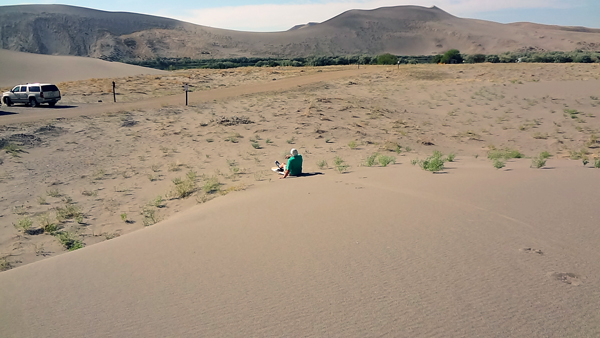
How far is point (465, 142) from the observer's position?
2184cm

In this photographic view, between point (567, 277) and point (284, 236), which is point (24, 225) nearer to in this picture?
point (284, 236)

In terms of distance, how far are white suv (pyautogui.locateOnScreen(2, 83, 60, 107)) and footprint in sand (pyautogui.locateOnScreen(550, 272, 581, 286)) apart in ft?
99.5

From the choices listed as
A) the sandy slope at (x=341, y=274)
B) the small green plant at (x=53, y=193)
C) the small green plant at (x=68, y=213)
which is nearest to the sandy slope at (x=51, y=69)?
the small green plant at (x=53, y=193)

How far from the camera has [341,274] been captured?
5.45m

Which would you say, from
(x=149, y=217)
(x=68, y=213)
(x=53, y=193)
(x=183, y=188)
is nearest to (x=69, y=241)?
(x=149, y=217)

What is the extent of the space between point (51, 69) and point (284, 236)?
5472cm

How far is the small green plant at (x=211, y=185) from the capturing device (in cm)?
1295

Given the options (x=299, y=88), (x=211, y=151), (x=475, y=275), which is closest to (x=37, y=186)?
(x=211, y=151)

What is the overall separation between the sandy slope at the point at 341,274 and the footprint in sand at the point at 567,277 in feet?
0.04

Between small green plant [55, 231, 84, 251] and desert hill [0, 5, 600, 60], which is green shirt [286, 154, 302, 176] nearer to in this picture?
small green plant [55, 231, 84, 251]

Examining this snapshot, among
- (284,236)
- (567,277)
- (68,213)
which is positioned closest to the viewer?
(567,277)

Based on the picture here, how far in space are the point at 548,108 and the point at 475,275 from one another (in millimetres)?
28163

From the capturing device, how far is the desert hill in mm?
127562

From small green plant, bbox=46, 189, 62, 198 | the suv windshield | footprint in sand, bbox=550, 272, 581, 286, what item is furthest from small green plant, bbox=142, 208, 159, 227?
the suv windshield
